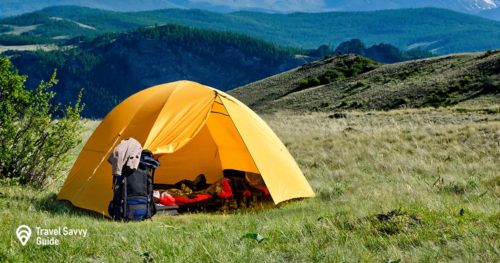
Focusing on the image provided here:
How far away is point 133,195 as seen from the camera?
31.4 ft

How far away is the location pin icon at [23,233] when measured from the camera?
6.53 meters

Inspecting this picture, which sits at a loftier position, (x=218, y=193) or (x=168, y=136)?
(x=168, y=136)

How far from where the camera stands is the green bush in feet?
38.1

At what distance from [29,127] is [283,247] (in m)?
7.78

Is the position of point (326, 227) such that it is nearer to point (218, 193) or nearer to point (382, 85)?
point (218, 193)

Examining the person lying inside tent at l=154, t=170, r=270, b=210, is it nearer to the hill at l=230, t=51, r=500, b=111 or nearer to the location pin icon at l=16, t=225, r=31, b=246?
the location pin icon at l=16, t=225, r=31, b=246

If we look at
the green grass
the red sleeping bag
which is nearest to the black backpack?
the green grass

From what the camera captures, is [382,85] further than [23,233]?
Yes

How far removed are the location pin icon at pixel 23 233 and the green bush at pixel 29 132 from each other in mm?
4715

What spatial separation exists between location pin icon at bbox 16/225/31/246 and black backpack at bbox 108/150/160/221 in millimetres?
2461

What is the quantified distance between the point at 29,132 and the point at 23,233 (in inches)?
220
